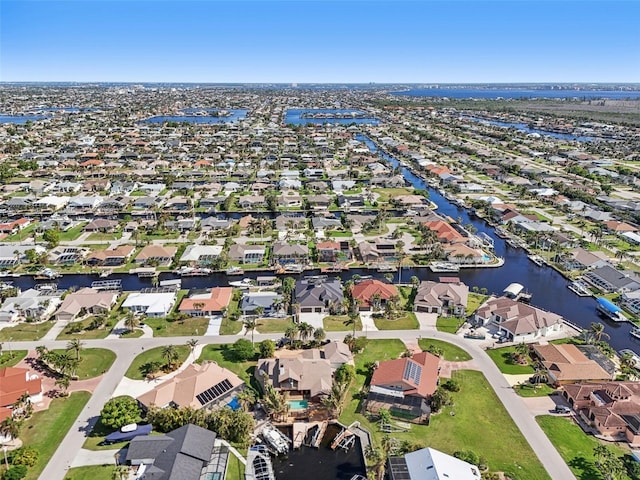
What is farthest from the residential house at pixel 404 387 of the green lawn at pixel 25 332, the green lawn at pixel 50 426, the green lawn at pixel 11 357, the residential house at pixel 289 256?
the green lawn at pixel 25 332

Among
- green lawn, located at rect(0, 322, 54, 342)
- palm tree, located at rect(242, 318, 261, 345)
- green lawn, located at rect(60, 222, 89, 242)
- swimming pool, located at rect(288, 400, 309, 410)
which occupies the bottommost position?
swimming pool, located at rect(288, 400, 309, 410)

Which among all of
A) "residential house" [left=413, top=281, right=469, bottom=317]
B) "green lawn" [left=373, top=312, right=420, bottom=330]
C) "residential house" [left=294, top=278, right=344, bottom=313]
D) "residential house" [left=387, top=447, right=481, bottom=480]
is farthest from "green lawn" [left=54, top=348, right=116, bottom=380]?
"residential house" [left=413, top=281, right=469, bottom=317]

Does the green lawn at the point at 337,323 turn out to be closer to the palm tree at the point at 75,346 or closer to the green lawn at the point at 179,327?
the green lawn at the point at 179,327

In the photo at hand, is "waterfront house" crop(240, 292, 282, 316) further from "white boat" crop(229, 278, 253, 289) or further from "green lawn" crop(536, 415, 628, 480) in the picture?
"green lawn" crop(536, 415, 628, 480)

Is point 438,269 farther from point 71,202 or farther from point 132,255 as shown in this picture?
point 71,202

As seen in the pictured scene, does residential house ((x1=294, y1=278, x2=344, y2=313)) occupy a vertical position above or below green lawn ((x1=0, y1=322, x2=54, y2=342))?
above
